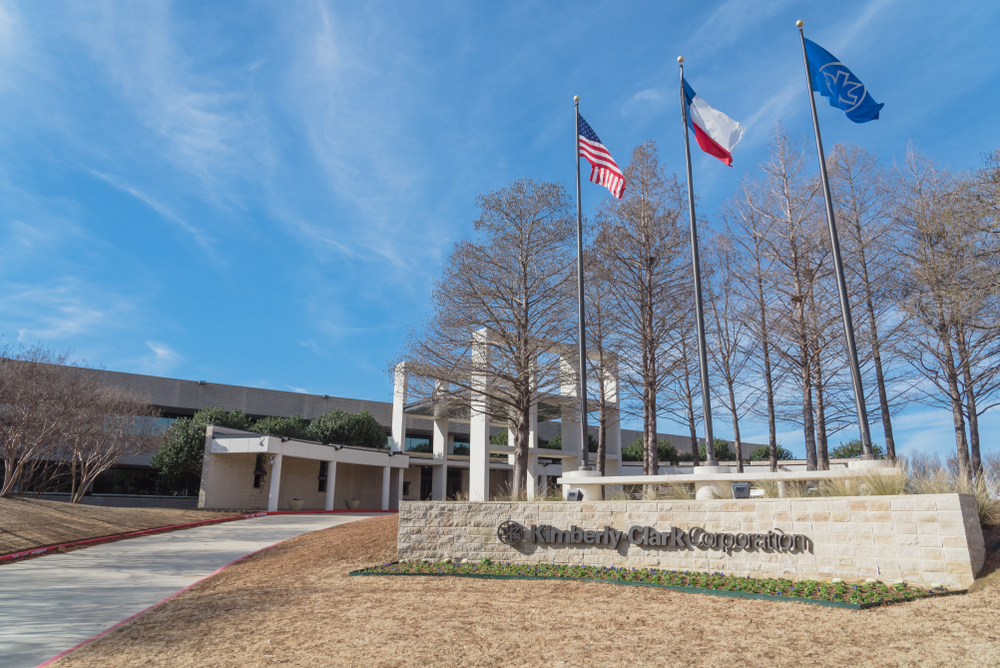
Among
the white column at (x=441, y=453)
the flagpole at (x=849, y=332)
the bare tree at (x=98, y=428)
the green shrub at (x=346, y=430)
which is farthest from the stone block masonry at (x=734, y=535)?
the green shrub at (x=346, y=430)

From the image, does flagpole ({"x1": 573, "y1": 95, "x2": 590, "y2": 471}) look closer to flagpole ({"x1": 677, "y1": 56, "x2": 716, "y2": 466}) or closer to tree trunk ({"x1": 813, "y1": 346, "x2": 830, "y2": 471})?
flagpole ({"x1": 677, "y1": 56, "x2": 716, "y2": 466})

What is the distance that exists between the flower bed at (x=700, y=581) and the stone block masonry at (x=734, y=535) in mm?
276

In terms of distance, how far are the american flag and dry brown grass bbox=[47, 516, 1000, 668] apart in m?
9.47

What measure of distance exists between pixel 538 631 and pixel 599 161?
38.3 feet

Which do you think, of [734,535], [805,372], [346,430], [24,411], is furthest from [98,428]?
[805,372]

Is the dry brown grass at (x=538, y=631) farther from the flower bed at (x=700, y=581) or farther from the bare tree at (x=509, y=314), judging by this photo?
the bare tree at (x=509, y=314)

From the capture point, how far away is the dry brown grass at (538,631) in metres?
6.42

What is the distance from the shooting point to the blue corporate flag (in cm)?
1327

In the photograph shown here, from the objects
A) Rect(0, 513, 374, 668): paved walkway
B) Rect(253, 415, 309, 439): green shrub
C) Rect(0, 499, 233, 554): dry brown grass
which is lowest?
Rect(0, 513, 374, 668): paved walkway

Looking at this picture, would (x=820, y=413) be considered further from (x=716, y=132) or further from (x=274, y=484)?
(x=274, y=484)

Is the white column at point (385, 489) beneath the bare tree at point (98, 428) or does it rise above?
beneath

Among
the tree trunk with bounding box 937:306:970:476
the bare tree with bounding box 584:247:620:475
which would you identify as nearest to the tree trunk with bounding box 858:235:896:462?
the tree trunk with bounding box 937:306:970:476

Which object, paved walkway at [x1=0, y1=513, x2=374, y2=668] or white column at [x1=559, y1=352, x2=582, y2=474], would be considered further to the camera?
white column at [x1=559, y1=352, x2=582, y2=474]

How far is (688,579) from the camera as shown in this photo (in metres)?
10.1
